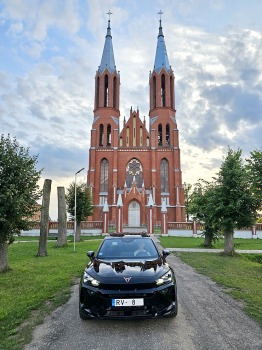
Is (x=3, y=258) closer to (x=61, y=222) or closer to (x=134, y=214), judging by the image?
(x=61, y=222)

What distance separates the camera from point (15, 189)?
8727mm

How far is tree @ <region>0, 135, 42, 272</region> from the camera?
852cm

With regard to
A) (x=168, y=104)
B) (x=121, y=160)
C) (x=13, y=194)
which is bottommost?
(x=13, y=194)

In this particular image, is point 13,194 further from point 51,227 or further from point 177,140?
point 177,140

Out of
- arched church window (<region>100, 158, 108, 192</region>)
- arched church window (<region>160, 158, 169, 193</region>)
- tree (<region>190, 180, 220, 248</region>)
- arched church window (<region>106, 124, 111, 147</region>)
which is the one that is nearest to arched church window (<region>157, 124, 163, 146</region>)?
arched church window (<region>160, 158, 169, 193</region>)

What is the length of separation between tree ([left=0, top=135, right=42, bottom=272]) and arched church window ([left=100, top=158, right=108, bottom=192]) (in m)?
34.6

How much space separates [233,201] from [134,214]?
28.0 metres

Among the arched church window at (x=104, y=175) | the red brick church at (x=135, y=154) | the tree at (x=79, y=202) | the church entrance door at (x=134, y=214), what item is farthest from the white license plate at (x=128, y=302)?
the arched church window at (x=104, y=175)

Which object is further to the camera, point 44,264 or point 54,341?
point 44,264

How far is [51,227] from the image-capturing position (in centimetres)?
3003

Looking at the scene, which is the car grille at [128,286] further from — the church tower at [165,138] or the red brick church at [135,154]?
the church tower at [165,138]

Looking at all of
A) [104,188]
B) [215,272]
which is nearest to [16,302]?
[215,272]

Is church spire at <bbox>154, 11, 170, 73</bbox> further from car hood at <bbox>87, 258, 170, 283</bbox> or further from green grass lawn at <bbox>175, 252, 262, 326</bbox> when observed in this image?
car hood at <bbox>87, 258, 170, 283</bbox>

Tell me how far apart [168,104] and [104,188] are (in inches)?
751
